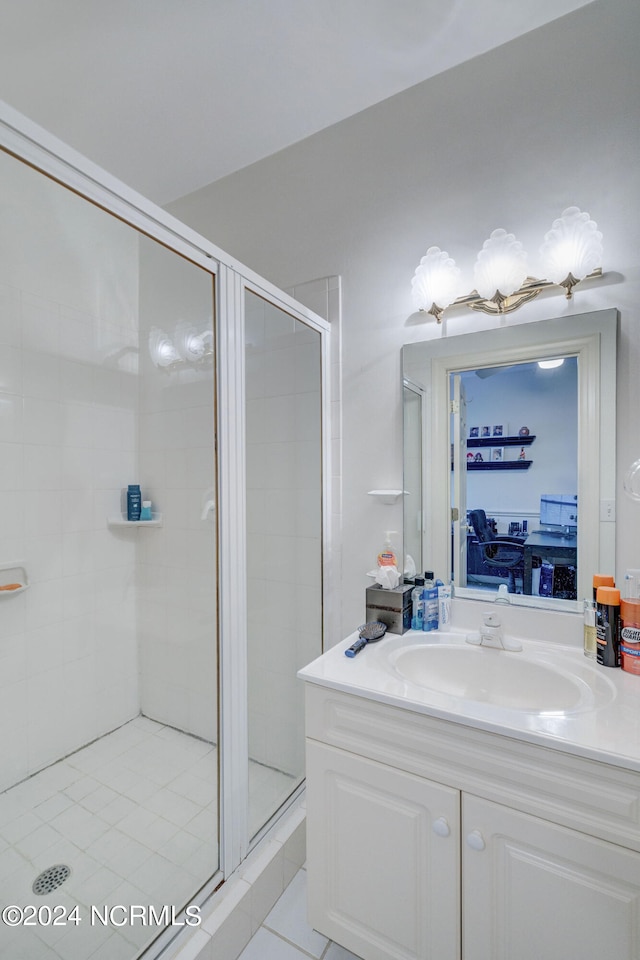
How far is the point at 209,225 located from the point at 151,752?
7.27 ft

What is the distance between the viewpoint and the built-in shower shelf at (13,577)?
128cm

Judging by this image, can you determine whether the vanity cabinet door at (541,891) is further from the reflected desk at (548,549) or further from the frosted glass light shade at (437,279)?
the frosted glass light shade at (437,279)


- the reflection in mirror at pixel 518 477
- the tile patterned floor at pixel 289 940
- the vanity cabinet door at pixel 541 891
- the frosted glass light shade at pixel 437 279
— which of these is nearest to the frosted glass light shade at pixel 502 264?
the frosted glass light shade at pixel 437 279

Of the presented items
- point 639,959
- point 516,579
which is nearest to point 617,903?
point 639,959

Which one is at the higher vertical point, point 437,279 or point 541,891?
point 437,279

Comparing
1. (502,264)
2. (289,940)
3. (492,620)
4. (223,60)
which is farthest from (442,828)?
(223,60)

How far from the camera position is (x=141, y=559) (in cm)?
173

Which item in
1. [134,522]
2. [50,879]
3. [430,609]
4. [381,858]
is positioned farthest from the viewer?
[134,522]

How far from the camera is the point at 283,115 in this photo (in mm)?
1652

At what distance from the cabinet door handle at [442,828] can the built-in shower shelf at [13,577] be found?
1.31 m

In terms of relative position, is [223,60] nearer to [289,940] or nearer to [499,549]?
[499,549]

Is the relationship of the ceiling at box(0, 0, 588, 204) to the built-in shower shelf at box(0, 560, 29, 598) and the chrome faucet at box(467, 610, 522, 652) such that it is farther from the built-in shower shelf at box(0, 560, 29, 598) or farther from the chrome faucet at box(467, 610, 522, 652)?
the chrome faucet at box(467, 610, 522, 652)

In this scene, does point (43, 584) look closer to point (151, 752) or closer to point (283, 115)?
point (151, 752)

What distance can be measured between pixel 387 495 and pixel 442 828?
36.9 inches
